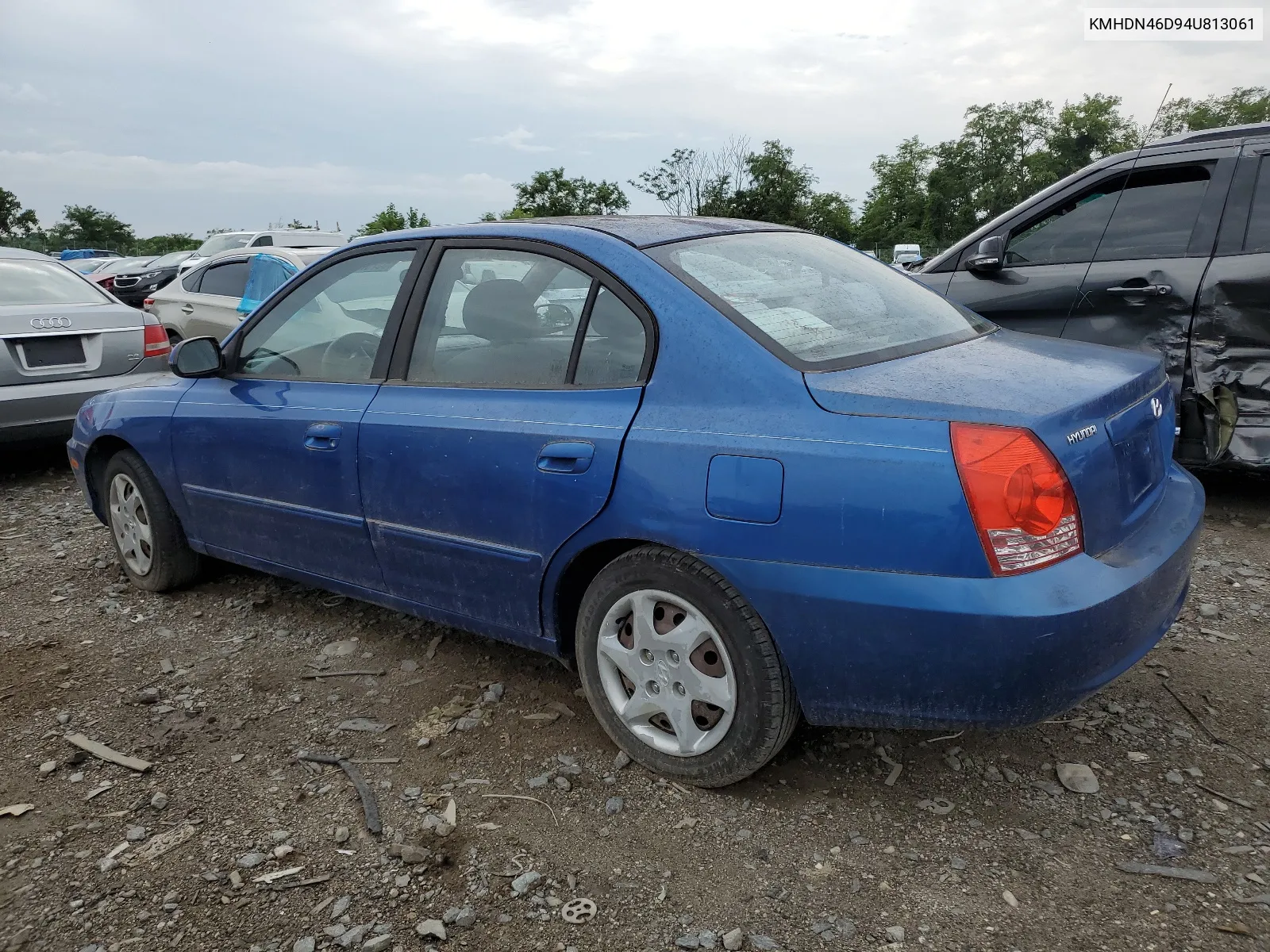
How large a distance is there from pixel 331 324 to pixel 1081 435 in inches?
102

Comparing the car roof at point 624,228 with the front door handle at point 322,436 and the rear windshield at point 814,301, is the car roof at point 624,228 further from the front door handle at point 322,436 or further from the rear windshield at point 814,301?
the front door handle at point 322,436

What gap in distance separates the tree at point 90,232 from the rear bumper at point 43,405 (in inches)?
2240

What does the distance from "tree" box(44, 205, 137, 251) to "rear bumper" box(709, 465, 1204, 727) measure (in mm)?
62642

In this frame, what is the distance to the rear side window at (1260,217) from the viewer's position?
4562mm

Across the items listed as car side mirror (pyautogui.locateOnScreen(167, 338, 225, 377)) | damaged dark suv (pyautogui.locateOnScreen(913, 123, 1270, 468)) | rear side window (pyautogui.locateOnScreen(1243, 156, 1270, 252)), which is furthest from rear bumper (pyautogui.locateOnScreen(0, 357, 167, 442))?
rear side window (pyautogui.locateOnScreen(1243, 156, 1270, 252))

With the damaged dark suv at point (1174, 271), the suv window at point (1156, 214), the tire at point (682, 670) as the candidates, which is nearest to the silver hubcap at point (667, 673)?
the tire at point (682, 670)

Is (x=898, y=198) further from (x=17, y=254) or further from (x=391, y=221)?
(x=17, y=254)

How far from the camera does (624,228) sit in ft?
9.98

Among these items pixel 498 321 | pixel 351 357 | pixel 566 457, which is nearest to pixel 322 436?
pixel 351 357

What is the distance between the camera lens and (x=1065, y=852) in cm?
238

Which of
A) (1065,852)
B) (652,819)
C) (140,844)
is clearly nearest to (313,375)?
(140,844)

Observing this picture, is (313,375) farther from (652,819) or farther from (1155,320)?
(1155,320)

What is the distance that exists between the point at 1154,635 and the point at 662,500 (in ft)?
4.24

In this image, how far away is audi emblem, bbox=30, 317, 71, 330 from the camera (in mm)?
6426
